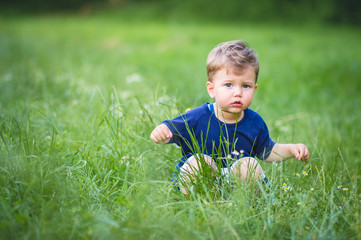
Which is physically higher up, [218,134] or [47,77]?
[218,134]

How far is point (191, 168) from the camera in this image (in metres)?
1.95

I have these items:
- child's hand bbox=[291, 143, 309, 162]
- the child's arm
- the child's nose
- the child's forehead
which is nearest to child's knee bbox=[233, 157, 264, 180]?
the child's arm

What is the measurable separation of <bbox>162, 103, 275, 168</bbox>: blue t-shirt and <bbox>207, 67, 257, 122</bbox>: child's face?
10 centimetres

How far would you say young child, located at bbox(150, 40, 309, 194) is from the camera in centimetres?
202

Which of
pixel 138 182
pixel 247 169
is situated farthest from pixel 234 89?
pixel 138 182

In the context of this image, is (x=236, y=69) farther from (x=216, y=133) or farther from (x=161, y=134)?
(x=161, y=134)

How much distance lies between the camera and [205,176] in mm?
2000

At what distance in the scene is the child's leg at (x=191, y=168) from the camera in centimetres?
196

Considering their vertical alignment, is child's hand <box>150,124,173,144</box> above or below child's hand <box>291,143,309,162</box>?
above

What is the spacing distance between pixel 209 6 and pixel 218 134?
1920cm

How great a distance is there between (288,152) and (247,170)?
1.16 feet

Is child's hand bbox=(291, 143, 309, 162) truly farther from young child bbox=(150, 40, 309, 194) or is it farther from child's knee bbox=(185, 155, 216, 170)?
child's knee bbox=(185, 155, 216, 170)

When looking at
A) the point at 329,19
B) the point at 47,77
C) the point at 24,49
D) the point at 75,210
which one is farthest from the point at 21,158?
the point at 329,19

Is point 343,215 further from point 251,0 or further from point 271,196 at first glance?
point 251,0
